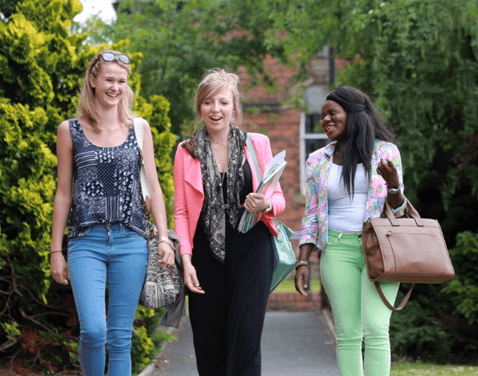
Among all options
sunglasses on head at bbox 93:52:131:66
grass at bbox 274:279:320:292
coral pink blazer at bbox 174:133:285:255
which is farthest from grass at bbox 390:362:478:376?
grass at bbox 274:279:320:292

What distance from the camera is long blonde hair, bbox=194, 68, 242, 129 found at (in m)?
3.34

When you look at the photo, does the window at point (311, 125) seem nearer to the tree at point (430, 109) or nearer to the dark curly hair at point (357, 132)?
the tree at point (430, 109)

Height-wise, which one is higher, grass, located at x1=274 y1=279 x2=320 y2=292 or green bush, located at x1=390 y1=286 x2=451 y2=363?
green bush, located at x1=390 y1=286 x2=451 y2=363

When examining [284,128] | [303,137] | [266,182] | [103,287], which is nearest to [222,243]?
[266,182]

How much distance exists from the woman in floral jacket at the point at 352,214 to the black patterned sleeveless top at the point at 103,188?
1021 mm

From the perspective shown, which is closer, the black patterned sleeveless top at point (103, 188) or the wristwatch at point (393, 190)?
the black patterned sleeveless top at point (103, 188)

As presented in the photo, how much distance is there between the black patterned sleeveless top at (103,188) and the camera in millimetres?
3117

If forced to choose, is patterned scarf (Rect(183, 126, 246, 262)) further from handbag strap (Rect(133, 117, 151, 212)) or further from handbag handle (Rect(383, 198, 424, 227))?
handbag handle (Rect(383, 198, 424, 227))

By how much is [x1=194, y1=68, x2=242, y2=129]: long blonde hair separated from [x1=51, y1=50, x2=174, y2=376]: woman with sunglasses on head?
1.33 feet

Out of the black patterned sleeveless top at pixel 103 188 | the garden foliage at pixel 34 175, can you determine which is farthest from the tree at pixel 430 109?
the black patterned sleeveless top at pixel 103 188

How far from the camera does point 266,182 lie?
3145 mm

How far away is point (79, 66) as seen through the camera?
18.1 ft

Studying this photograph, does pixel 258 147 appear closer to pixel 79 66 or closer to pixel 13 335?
pixel 79 66

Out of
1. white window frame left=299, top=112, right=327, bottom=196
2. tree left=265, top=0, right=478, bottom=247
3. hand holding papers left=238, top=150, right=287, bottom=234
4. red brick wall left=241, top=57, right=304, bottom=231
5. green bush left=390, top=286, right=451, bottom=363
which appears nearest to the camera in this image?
hand holding papers left=238, top=150, right=287, bottom=234
